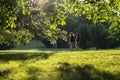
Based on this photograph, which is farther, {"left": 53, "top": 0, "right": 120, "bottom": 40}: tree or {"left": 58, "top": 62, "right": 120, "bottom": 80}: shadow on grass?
{"left": 53, "top": 0, "right": 120, "bottom": 40}: tree

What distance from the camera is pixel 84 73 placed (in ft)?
48.7

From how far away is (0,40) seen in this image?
32.7m

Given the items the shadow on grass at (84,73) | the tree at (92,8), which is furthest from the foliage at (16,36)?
the shadow on grass at (84,73)

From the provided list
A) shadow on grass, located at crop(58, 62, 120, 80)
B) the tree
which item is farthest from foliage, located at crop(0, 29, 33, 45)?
shadow on grass, located at crop(58, 62, 120, 80)

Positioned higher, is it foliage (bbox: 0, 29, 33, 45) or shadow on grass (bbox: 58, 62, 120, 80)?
shadow on grass (bbox: 58, 62, 120, 80)

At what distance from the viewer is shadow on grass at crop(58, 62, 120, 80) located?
1384cm

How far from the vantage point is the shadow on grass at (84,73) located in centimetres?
1384

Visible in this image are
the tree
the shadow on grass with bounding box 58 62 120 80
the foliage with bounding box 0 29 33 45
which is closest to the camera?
the shadow on grass with bounding box 58 62 120 80

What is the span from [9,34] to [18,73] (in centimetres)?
A: 1768

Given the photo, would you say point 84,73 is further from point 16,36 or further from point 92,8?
point 16,36

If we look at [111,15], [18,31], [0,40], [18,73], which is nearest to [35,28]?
[18,31]

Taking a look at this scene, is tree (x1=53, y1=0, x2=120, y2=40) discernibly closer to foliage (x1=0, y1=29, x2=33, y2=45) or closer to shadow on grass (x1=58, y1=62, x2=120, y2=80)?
shadow on grass (x1=58, y1=62, x2=120, y2=80)

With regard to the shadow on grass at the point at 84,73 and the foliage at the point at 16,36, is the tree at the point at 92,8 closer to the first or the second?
the shadow on grass at the point at 84,73

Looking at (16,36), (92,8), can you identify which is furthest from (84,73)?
(16,36)
